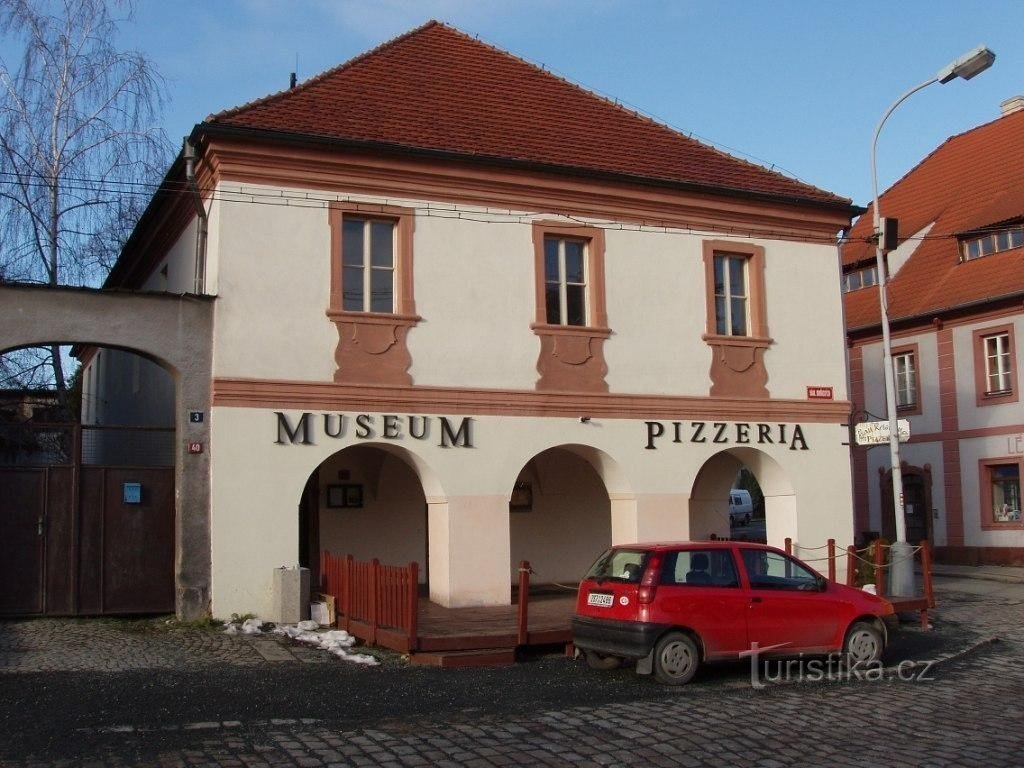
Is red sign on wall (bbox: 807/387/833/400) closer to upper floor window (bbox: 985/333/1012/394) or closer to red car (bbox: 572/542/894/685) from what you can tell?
red car (bbox: 572/542/894/685)

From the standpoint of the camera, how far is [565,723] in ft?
31.4

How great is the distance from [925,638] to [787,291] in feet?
21.1

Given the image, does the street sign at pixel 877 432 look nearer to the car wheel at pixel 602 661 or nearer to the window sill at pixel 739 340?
the window sill at pixel 739 340

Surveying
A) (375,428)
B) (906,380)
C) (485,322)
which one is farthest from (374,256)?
(906,380)

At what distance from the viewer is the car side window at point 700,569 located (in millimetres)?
12008

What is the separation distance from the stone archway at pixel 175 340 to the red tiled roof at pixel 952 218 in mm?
Result: 21069

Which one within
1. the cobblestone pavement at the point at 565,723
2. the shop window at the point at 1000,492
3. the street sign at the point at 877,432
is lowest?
the cobblestone pavement at the point at 565,723

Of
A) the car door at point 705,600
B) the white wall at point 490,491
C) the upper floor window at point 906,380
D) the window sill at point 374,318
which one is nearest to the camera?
the car door at point 705,600

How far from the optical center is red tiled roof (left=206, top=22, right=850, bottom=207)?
55.0 ft

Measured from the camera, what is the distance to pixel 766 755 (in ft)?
28.1

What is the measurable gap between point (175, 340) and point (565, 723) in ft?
27.3

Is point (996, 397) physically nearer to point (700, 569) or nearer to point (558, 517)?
point (558, 517)

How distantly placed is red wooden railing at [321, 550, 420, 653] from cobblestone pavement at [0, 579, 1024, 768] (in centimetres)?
58

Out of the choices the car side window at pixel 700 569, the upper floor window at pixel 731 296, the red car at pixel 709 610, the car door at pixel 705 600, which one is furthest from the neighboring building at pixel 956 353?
the car door at pixel 705 600
